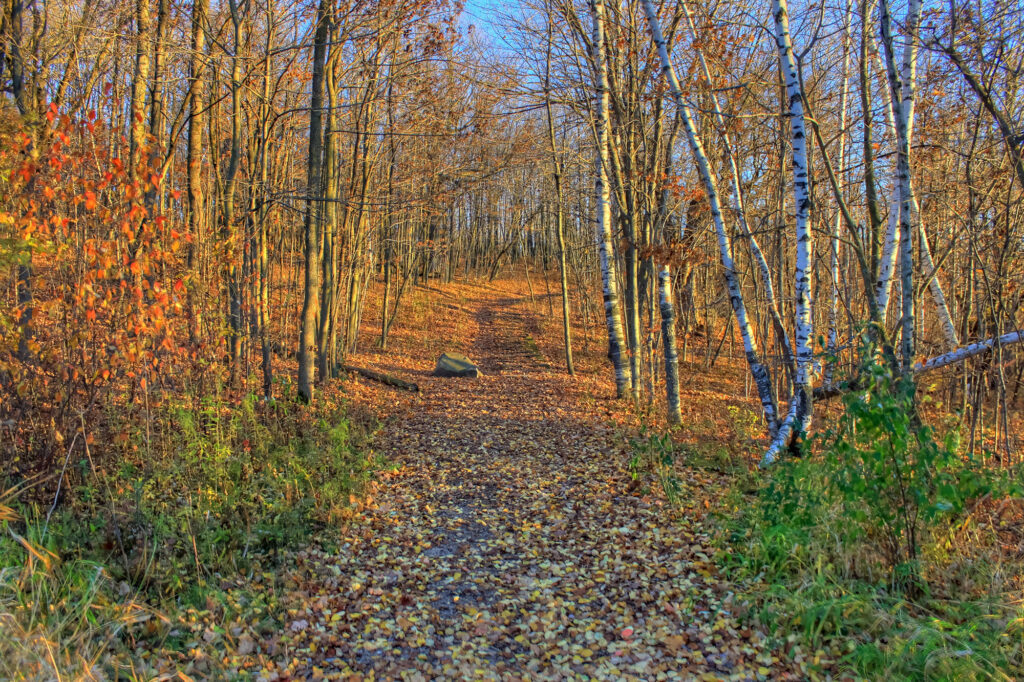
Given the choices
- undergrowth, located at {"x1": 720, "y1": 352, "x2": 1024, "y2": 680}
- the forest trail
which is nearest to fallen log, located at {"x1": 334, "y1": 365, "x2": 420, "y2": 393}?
the forest trail

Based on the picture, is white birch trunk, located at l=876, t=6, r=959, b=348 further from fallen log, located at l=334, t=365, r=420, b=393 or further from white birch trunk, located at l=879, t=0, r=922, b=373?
fallen log, located at l=334, t=365, r=420, b=393

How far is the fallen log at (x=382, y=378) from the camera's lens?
13.1 meters

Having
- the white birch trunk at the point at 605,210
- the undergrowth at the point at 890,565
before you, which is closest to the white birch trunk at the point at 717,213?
the undergrowth at the point at 890,565

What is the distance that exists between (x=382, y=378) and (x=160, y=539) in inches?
344

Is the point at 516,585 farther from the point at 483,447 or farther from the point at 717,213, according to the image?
the point at 717,213

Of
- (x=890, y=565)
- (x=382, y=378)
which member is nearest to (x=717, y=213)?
(x=890, y=565)

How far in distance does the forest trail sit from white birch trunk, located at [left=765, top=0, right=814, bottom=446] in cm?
210

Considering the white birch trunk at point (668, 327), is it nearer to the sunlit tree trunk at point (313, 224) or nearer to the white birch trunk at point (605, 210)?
the white birch trunk at point (605, 210)

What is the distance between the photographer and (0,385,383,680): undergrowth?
12.1ft

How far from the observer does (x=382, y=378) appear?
44.2 ft

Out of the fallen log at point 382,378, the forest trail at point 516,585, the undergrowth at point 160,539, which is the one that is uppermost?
the fallen log at point 382,378

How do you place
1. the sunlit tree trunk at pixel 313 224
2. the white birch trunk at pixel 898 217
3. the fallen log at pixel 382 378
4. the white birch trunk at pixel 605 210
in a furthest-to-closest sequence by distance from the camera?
the fallen log at pixel 382 378 → the white birch trunk at pixel 605 210 → the sunlit tree trunk at pixel 313 224 → the white birch trunk at pixel 898 217

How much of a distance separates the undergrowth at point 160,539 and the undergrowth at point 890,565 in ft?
11.6

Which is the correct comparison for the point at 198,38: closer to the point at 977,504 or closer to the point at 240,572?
the point at 240,572
